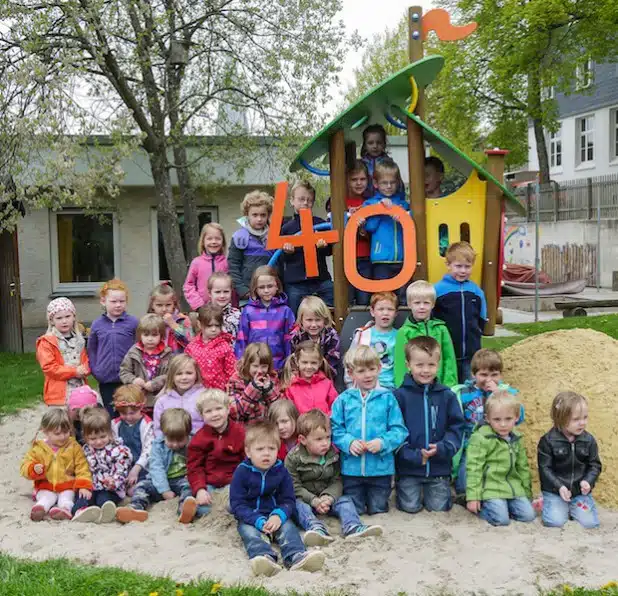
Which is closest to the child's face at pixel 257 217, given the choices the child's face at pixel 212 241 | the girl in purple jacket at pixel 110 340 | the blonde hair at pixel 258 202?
A: the blonde hair at pixel 258 202

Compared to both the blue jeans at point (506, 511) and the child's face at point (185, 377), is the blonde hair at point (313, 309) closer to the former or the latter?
the child's face at point (185, 377)

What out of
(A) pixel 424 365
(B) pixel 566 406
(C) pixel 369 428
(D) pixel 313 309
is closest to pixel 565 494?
(B) pixel 566 406

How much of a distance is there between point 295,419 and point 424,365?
92 centimetres

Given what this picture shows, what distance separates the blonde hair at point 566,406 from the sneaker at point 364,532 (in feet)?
4.26

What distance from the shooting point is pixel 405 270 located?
5809 millimetres

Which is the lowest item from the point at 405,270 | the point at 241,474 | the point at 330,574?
the point at 330,574

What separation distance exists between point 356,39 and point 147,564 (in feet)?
32.7

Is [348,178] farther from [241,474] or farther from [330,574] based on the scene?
[330,574]

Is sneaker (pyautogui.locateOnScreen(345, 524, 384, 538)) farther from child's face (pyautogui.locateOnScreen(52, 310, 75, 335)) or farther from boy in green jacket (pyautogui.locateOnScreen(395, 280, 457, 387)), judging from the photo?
child's face (pyautogui.locateOnScreen(52, 310, 75, 335))

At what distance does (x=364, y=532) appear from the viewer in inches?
171

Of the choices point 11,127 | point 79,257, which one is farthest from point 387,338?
point 79,257

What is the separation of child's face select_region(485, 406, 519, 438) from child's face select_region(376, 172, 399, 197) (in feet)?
6.74

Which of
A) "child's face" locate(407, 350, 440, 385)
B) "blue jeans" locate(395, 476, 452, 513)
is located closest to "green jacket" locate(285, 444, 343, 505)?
"blue jeans" locate(395, 476, 452, 513)

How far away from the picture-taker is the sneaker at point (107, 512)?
475 cm
